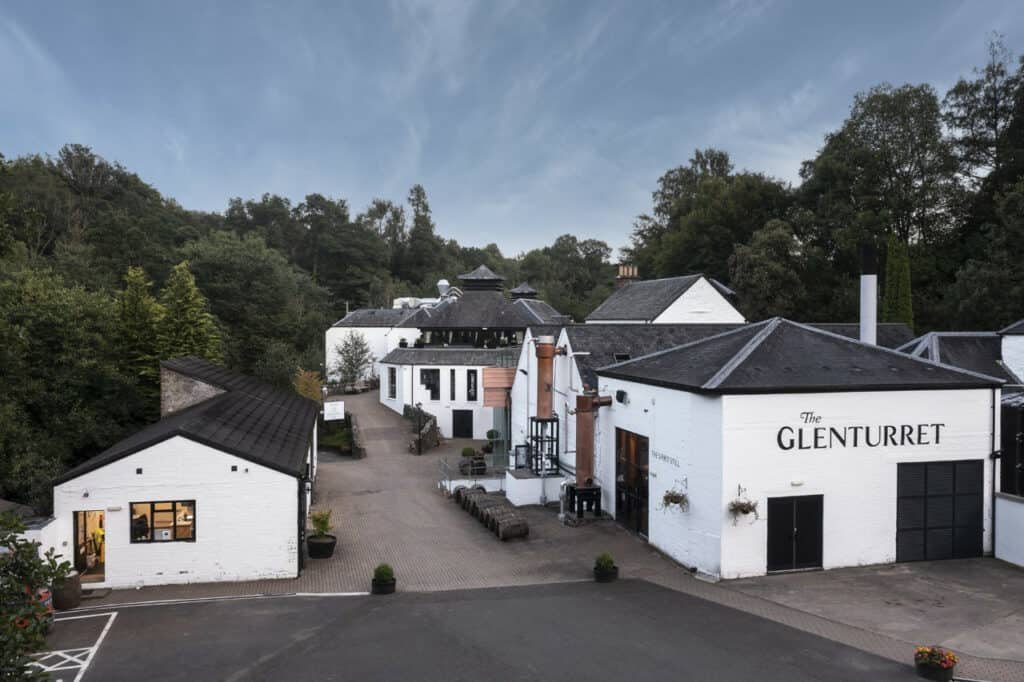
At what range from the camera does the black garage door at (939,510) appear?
16.6m

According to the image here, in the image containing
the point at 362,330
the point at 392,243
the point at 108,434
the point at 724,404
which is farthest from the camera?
the point at 392,243

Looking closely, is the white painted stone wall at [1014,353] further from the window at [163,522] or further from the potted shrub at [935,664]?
the window at [163,522]

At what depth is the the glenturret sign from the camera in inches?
626

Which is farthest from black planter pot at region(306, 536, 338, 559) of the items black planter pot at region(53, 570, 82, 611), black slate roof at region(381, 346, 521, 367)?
black slate roof at region(381, 346, 521, 367)

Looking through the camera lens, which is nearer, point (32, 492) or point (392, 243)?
point (32, 492)

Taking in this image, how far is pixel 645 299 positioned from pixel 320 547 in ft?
89.9

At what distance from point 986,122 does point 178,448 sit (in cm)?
5032

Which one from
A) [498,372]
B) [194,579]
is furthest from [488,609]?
[498,372]

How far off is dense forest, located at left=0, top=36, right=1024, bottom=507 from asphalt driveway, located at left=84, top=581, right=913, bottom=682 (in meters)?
9.60

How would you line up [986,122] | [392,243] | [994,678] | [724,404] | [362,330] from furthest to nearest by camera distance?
[392,243] < [362,330] < [986,122] < [724,404] < [994,678]

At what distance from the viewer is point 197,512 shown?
16.3 metres

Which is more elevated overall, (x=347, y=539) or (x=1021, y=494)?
(x=1021, y=494)

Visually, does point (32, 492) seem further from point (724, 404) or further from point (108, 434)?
point (724, 404)

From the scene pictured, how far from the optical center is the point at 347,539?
20328 millimetres
